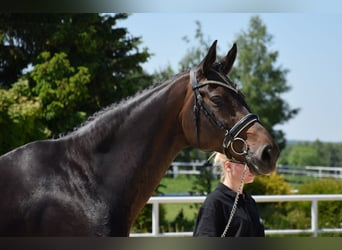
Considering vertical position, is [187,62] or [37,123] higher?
[187,62]

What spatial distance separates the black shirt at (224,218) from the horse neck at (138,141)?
27 cm

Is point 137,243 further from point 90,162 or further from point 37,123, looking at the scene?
point 37,123

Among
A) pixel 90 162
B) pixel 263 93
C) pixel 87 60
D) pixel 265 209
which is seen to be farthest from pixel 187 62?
pixel 90 162

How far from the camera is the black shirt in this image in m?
2.38

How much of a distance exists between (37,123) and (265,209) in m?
4.09

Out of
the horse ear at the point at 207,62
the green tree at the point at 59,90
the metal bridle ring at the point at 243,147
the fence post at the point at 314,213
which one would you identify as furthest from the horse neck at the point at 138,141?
the green tree at the point at 59,90

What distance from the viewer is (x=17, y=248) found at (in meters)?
1.69

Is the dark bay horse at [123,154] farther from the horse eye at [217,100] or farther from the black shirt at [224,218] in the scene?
the black shirt at [224,218]

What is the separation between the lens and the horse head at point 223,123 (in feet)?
7.95

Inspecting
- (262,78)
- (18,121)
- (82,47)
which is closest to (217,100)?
(18,121)

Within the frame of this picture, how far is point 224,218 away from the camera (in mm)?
2426

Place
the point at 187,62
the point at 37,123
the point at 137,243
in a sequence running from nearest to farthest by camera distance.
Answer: the point at 137,243 → the point at 37,123 → the point at 187,62

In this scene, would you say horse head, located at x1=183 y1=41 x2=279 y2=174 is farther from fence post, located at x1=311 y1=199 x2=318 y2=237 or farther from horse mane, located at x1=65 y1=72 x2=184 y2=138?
fence post, located at x1=311 y1=199 x2=318 y2=237

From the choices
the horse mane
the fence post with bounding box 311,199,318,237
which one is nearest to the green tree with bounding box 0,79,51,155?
the fence post with bounding box 311,199,318,237
